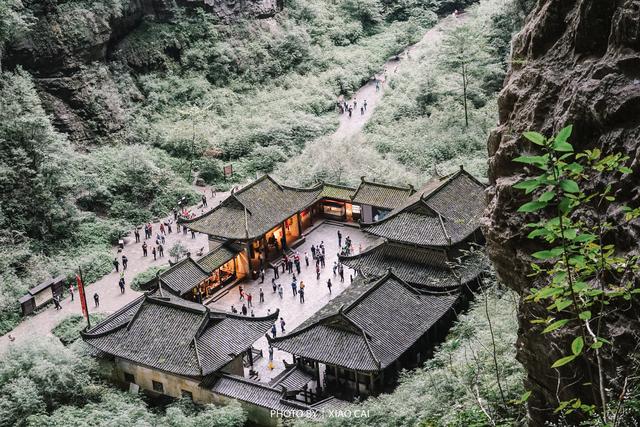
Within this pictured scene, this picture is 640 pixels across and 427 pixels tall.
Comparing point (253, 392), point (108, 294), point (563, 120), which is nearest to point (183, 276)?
point (108, 294)

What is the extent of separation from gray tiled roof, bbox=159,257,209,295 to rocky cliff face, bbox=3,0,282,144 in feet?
79.8

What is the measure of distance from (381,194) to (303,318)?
473 inches

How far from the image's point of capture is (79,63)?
63625 mm

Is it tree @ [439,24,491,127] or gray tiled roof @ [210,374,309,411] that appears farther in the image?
tree @ [439,24,491,127]

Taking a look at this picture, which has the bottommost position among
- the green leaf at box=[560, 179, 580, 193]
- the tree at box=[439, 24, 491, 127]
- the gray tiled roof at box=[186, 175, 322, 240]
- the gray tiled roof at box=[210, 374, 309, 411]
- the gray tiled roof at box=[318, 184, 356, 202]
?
the gray tiled roof at box=[210, 374, 309, 411]

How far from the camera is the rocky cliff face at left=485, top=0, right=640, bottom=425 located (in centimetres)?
1161

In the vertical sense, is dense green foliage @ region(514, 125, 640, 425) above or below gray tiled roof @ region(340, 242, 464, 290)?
above

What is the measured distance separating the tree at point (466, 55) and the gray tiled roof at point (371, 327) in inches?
1209

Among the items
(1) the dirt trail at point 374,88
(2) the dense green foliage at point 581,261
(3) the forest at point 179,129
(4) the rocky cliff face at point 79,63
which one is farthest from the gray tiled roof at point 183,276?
(2) the dense green foliage at point 581,261

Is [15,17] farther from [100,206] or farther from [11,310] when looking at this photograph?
[11,310]

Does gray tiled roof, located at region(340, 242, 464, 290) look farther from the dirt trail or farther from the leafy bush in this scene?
the dirt trail

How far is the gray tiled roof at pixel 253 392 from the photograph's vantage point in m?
30.9

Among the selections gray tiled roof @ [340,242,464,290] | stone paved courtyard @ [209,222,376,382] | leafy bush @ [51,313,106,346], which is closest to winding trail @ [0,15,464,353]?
leafy bush @ [51,313,106,346]

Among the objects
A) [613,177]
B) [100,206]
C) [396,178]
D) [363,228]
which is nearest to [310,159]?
[396,178]
